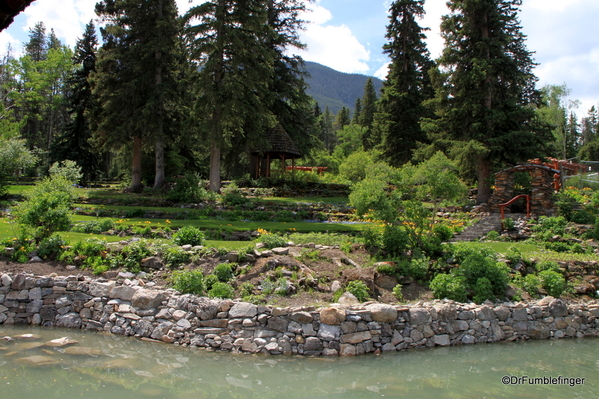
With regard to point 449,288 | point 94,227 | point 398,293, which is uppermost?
point 94,227

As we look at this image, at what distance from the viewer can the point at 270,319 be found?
7891 millimetres

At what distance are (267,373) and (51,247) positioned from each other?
7.01 metres

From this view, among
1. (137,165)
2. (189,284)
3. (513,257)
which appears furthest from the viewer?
(137,165)

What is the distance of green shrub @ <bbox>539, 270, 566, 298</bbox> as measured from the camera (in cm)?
992

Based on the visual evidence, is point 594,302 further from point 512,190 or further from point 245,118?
point 245,118

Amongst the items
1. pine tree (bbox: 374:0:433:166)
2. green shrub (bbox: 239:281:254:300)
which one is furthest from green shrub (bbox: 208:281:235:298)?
pine tree (bbox: 374:0:433:166)

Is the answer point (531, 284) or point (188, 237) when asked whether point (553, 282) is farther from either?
point (188, 237)

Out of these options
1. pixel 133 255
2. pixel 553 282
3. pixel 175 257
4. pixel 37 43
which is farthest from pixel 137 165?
pixel 37 43

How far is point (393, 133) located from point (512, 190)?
11.8 metres

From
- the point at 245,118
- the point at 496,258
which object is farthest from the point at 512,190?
the point at 245,118

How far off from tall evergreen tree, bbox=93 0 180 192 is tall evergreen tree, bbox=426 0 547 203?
15.3m

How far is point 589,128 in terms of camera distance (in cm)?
8344

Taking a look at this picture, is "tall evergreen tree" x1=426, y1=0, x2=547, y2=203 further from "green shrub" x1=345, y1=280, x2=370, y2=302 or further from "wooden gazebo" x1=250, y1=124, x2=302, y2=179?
"green shrub" x1=345, y1=280, x2=370, y2=302

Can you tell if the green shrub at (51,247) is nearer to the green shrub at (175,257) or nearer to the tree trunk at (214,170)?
the green shrub at (175,257)
